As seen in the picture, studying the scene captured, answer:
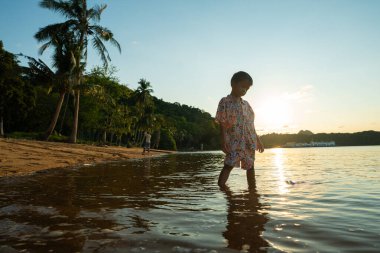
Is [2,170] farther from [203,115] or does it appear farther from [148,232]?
[203,115]

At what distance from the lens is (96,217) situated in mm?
3047

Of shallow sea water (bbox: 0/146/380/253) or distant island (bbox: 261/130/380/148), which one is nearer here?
shallow sea water (bbox: 0/146/380/253)

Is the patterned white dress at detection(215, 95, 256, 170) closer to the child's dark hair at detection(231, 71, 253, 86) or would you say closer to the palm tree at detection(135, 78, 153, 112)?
the child's dark hair at detection(231, 71, 253, 86)

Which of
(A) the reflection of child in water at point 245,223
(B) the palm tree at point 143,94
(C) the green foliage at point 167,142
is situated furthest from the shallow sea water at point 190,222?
(C) the green foliage at point 167,142

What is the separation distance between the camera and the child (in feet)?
16.3

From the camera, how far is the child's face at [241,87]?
5.02 m

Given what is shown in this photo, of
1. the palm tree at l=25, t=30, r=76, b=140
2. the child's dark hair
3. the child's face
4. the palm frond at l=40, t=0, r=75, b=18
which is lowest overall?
the child's face

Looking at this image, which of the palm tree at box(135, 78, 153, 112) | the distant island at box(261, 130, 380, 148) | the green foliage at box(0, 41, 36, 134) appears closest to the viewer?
the green foliage at box(0, 41, 36, 134)

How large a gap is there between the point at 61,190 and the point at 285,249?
3970mm

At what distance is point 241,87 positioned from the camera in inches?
199

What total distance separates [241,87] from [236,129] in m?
0.69

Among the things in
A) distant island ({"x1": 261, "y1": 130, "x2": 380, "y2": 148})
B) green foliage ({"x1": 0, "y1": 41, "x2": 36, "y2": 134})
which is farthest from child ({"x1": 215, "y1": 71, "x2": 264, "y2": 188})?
distant island ({"x1": 261, "y1": 130, "x2": 380, "y2": 148})

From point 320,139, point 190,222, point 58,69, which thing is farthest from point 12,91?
point 320,139

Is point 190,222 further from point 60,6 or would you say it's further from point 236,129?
point 60,6
